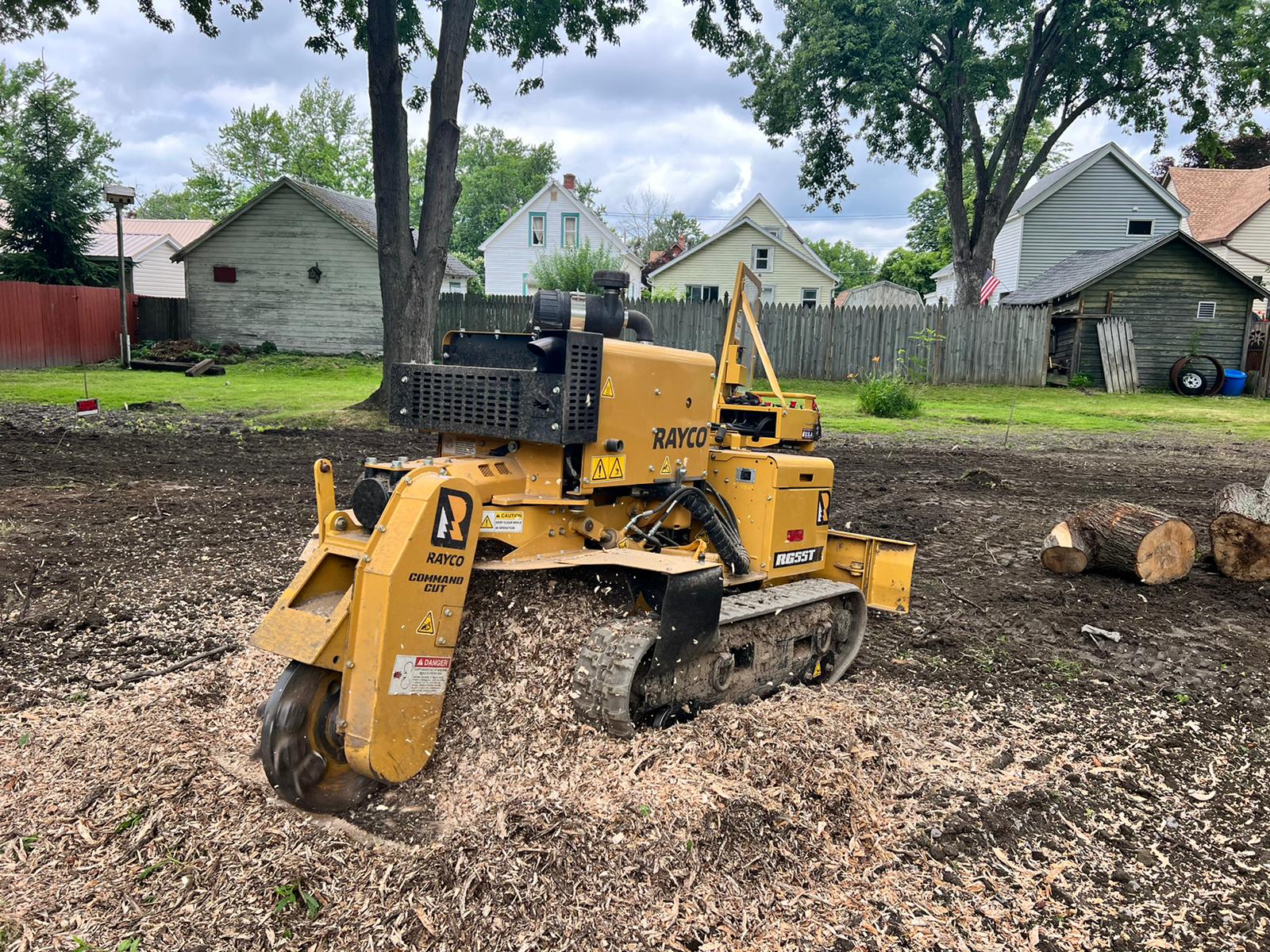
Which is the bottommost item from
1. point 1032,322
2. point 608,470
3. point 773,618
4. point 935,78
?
point 773,618

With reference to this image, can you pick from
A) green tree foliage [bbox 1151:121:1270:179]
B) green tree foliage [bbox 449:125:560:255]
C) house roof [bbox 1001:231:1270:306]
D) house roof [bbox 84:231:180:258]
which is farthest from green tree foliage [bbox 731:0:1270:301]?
green tree foliage [bbox 449:125:560:255]

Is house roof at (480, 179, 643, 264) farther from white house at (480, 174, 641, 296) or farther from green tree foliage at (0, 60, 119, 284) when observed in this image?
green tree foliage at (0, 60, 119, 284)

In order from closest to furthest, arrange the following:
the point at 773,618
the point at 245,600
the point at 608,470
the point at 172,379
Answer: the point at 608,470
the point at 773,618
the point at 245,600
the point at 172,379

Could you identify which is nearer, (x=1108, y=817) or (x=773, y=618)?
(x=1108, y=817)

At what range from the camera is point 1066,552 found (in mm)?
8156

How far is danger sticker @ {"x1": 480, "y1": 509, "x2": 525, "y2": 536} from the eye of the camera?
4191 millimetres

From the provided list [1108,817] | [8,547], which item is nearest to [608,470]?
[1108,817]

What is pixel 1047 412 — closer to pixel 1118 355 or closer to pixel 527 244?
pixel 1118 355

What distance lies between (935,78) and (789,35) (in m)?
4.52

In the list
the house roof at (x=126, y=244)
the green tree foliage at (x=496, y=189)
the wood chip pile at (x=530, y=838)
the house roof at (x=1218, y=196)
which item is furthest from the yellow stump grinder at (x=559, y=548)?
the green tree foliage at (x=496, y=189)

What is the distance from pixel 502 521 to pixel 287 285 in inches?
1175

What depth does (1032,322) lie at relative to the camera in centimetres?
2511

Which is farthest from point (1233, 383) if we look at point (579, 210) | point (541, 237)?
point (541, 237)

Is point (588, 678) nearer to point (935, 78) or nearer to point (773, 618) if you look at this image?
point (773, 618)
